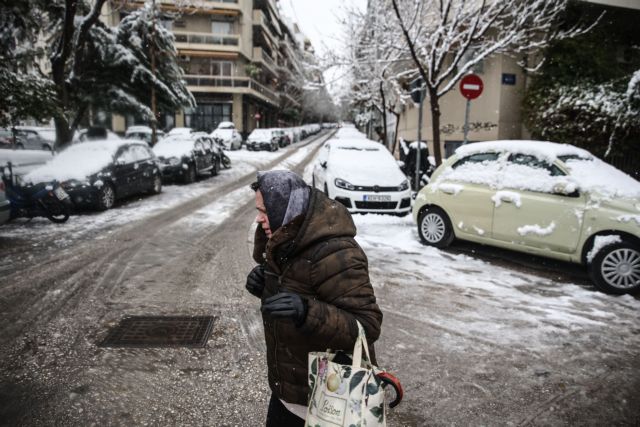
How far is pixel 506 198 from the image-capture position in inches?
251

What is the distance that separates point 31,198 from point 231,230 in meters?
3.95

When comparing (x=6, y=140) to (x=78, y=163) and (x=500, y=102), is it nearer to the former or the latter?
(x=78, y=163)

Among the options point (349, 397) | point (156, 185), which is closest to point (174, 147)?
point (156, 185)

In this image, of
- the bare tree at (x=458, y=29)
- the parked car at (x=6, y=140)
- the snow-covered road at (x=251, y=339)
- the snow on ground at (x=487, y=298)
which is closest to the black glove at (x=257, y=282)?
the snow-covered road at (x=251, y=339)

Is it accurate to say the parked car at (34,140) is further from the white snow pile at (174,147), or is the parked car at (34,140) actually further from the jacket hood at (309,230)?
the jacket hood at (309,230)

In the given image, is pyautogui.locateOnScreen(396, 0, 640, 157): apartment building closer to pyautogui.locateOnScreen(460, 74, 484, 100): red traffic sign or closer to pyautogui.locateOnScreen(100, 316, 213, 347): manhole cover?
pyautogui.locateOnScreen(460, 74, 484, 100): red traffic sign

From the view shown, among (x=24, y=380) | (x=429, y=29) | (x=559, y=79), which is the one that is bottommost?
(x=24, y=380)

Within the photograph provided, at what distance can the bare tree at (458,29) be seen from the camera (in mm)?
10383

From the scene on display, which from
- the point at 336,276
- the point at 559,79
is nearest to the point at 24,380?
the point at 336,276

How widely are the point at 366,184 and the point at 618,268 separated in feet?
16.3

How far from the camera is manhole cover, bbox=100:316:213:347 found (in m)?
3.86

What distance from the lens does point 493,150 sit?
6867 mm

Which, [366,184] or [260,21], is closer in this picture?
[366,184]

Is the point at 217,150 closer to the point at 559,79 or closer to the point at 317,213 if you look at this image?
the point at 559,79
